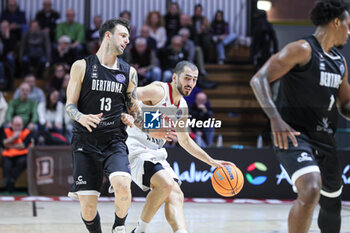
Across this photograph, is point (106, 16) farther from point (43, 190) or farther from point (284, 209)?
point (284, 209)

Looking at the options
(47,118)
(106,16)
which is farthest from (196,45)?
(47,118)

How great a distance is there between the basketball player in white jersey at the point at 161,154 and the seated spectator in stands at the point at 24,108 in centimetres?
525

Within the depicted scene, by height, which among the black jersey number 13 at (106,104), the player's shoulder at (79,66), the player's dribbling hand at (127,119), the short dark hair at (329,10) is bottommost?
the player's dribbling hand at (127,119)

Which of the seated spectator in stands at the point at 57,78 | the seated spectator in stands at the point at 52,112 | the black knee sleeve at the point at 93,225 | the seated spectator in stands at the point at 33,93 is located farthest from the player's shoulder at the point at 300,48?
the seated spectator in stands at the point at 57,78

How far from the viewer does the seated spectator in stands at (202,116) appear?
9359mm

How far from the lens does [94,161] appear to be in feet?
17.7

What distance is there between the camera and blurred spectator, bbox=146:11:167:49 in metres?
13.3

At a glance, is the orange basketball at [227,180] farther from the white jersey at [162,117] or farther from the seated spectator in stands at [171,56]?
the seated spectator in stands at [171,56]

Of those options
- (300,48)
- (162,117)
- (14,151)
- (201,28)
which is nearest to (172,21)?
(201,28)

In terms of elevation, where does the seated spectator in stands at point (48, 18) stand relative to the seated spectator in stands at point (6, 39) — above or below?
above

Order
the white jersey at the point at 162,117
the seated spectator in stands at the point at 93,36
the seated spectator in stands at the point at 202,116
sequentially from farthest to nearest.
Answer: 1. the seated spectator in stands at the point at 93,36
2. the seated spectator in stands at the point at 202,116
3. the white jersey at the point at 162,117

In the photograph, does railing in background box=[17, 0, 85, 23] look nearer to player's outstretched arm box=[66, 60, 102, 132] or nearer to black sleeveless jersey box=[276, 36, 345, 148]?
player's outstretched arm box=[66, 60, 102, 132]

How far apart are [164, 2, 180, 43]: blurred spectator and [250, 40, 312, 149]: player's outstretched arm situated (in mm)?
9168

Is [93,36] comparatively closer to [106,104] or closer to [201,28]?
[201,28]
